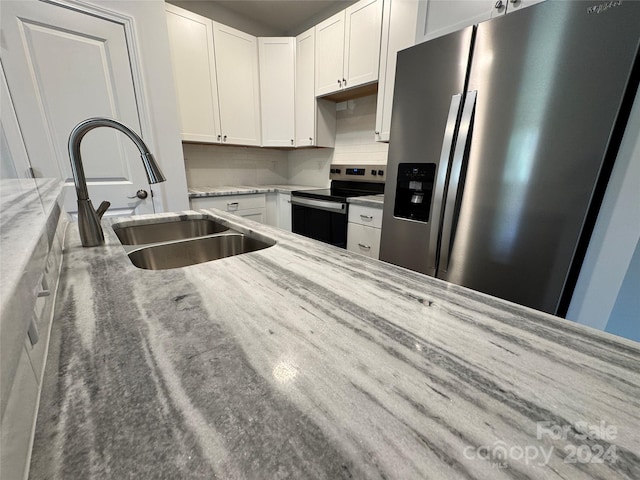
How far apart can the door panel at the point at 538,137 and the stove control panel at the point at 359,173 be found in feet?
3.96

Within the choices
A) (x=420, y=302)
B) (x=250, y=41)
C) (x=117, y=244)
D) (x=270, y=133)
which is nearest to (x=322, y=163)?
(x=270, y=133)

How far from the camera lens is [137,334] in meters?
0.41

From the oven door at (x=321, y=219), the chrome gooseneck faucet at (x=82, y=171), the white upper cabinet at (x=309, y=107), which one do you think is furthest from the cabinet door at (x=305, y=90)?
the chrome gooseneck faucet at (x=82, y=171)

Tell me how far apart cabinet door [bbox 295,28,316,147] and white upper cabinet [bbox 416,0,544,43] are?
4.21ft

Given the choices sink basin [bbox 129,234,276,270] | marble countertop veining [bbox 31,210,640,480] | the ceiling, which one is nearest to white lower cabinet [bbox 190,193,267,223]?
sink basin [bbox 129,234,276,270]

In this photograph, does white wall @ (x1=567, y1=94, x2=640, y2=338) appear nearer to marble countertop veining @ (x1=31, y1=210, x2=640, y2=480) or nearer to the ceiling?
marble countertop veining @ (x1=31, y1=210, x2=640, y2=480)

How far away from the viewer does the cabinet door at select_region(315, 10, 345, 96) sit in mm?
2256

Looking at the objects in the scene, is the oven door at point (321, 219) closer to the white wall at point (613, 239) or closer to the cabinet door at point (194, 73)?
the cabinet door at point (194, 73)

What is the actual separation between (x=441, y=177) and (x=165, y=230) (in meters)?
1.41

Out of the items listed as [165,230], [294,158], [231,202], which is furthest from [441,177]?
[294,158]

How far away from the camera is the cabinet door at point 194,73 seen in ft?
7.06

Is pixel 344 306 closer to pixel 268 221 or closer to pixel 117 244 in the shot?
pixel 117 244

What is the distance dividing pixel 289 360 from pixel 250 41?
124 inches

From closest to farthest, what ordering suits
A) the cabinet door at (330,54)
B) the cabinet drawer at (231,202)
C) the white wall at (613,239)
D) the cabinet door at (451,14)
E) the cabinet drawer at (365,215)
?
1. the white wall at (613,239)
2. the cabinet door at (451,14)
3. the cabinet drawer at (365,215)
4. the cabinet door at (330,54)
5. the cabinet drawer at (231,202)
